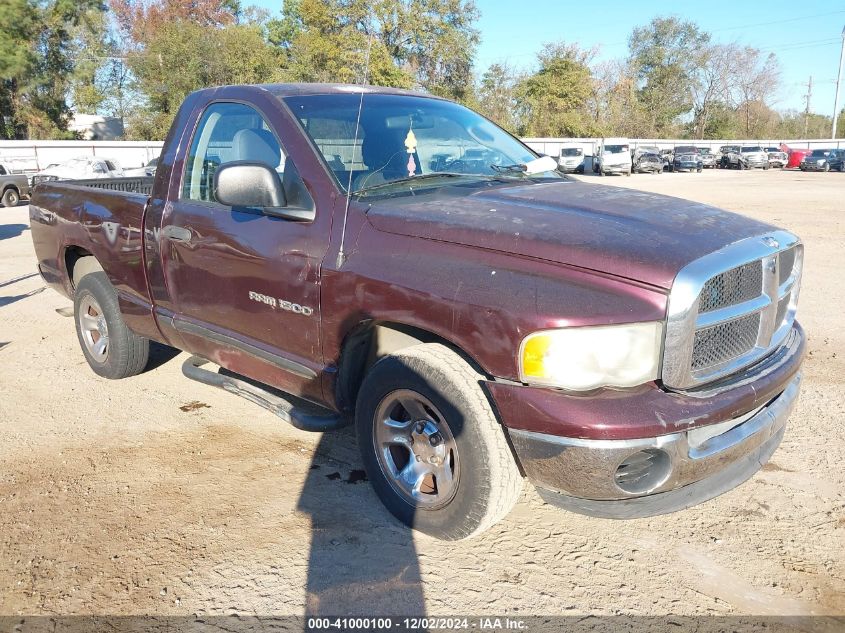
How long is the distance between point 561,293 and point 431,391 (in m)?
0.65

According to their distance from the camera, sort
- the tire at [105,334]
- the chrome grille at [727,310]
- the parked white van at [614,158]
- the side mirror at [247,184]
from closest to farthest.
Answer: the chrome grille at [727,310] < the side mirror at [247,184] < the tire at [105,334] < the parked white van at [614,158]

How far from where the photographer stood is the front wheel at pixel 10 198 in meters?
20.9

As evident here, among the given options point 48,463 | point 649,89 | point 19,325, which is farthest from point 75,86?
point 649,89

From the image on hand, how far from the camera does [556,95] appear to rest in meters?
58.0

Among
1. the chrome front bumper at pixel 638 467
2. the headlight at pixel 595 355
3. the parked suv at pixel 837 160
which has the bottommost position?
the chrome front bumper at pixel 638 467

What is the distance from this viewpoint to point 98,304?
4828 mm

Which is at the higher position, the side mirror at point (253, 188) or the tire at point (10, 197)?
the side mirror at point (253, 188)

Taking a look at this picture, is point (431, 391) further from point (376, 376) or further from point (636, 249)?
point (636, 249)

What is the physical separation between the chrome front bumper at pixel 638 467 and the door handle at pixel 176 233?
218 cm

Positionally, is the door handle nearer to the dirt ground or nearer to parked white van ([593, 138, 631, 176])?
the dirt ground

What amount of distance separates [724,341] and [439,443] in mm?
1178

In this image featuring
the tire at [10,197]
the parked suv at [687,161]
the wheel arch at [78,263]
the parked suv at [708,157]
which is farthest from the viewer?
the parked suv at [708,157]

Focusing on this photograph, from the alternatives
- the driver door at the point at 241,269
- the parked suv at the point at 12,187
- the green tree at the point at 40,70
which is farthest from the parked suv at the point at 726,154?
the driver door at the point at 241,269

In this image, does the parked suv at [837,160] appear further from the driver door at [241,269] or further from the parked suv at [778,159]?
the driver door at [241,269]
